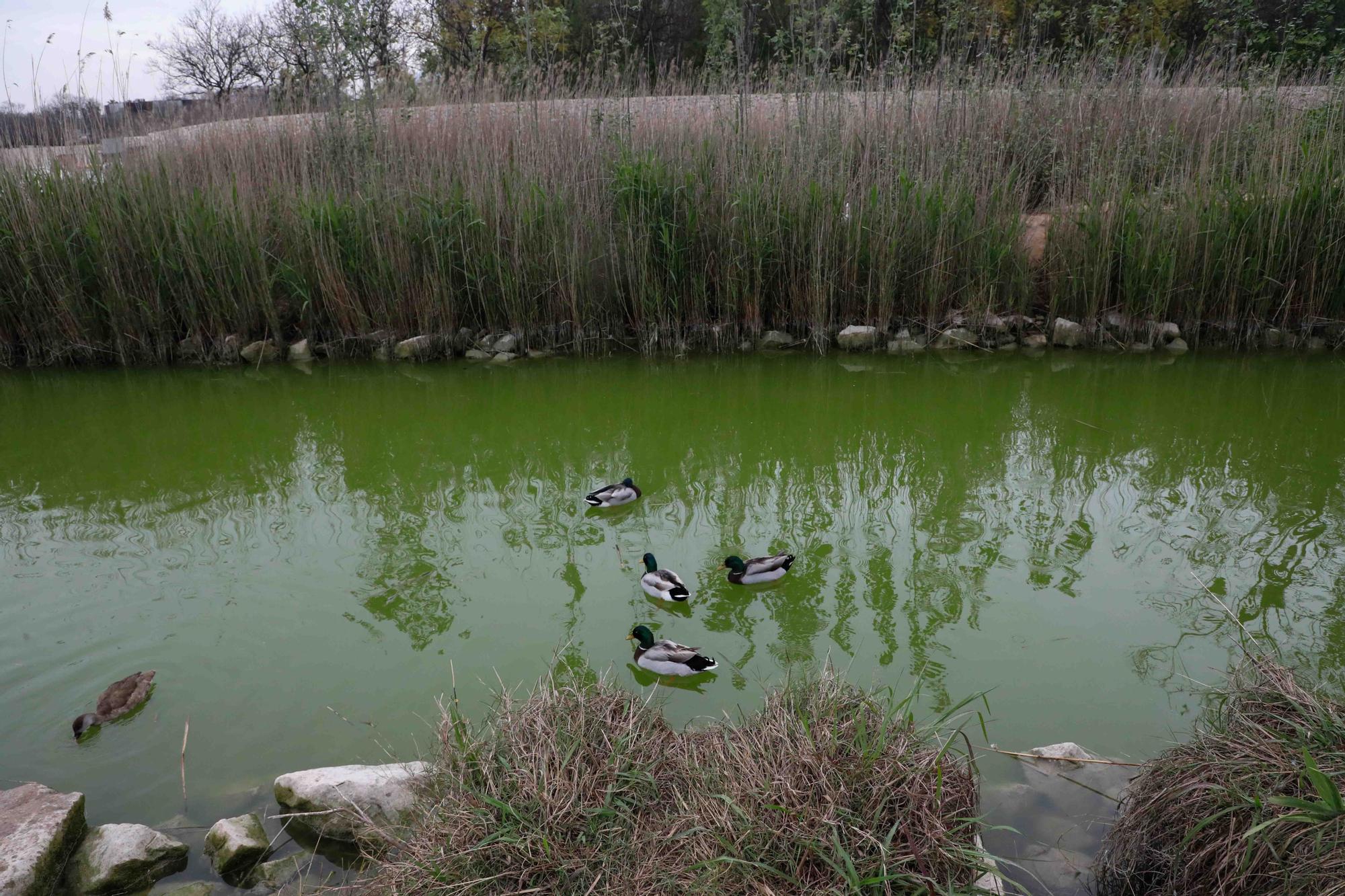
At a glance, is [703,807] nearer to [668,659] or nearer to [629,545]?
[668,659]

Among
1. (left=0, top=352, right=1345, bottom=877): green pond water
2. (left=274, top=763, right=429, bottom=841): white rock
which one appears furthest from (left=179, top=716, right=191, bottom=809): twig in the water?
(left=274, top=763, right=429, bottom=841): white rock

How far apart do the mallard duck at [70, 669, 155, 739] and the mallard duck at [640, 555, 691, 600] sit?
6.22 ft

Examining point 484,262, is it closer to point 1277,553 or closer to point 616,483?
point 616,483

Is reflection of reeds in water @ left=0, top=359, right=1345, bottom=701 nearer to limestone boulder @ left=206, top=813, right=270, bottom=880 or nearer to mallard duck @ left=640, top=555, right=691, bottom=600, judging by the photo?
mallard duck @ left=640, top=555, right=691, bottom=600

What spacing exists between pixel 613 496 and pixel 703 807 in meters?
2.56

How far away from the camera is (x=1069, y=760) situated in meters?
2.74

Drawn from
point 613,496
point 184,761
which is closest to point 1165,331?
point 613,496

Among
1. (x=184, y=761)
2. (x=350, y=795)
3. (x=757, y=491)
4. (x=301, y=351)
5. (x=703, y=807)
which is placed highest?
(x=301, y=351)

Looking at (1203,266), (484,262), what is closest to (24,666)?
(484,262)

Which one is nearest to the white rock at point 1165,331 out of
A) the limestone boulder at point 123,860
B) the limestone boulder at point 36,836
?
the limestone boulder at point 123,860

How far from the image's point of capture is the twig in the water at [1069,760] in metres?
2.70

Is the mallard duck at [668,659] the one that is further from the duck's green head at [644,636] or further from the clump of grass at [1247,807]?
the clump of grass at [1247,807]

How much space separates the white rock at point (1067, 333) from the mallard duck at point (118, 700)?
6782mm

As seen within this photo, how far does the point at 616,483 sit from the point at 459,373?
110 inches
